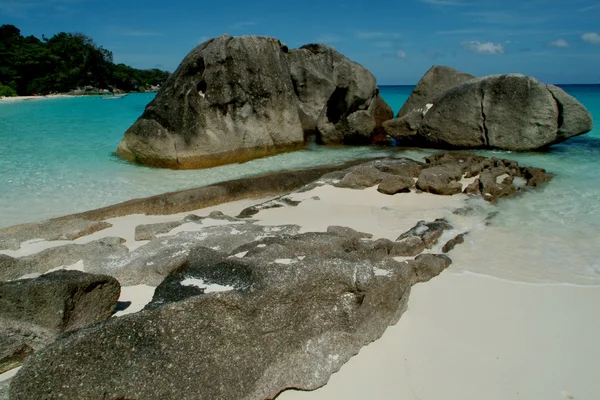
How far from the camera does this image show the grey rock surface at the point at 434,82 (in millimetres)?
14227

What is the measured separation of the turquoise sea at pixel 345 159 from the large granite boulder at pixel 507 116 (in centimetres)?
51

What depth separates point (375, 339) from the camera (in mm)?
3133

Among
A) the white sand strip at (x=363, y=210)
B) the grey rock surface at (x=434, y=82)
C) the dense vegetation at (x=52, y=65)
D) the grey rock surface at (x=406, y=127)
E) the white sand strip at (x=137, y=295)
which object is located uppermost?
the dense vegetation at (x=52, y=65)

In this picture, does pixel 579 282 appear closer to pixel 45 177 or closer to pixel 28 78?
pixel 45 177

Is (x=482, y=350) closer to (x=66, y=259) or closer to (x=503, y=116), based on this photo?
(x=66, y=259)

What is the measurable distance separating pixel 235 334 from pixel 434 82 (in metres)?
13.5

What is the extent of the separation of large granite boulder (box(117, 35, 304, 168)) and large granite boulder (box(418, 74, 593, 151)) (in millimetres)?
4643

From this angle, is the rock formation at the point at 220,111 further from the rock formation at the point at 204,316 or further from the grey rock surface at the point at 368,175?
the rock formation at the point at 204,316

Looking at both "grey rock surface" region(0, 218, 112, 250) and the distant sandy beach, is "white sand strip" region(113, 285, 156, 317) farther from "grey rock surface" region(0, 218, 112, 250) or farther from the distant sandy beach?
the distant sandy beach

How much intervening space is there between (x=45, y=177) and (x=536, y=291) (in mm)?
8979

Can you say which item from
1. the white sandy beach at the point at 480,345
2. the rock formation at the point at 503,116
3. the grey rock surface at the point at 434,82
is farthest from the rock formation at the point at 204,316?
the grey rock surface at the point at 434,82

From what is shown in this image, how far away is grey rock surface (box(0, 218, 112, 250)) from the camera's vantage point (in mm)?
5171

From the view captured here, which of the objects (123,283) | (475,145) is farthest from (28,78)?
(123,283)

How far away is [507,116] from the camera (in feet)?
38.1
